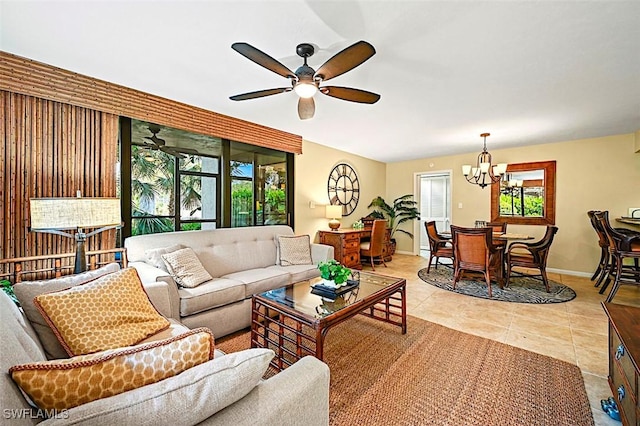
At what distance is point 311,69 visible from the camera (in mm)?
2049

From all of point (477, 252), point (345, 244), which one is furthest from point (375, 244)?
point (477, 252)

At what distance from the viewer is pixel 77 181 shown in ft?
8.63

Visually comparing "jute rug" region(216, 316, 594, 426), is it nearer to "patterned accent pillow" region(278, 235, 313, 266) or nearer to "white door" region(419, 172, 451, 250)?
"patterned accent pillow" region(278, 235, 313, 266)

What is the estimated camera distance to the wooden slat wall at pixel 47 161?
231cm

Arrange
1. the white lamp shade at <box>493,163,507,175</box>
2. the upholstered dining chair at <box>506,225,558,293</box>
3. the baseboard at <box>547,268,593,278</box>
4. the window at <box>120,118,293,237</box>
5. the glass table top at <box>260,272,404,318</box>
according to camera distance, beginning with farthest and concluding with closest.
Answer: the baseboard at <box>547,268,593,278</box>
the white lamp shade at <box>493,163,507,175</box>
the upholstered dining chair at <box>506,225,558,293</box>
the window at <box>120,118,293,237</box>
the glass table top at <box>260,272,404,318</box>

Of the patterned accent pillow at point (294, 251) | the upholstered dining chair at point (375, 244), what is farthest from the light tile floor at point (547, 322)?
the patterned accent pillow at point (294, 251)

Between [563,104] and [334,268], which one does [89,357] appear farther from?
[563,104]

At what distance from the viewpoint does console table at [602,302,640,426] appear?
4.16 feet

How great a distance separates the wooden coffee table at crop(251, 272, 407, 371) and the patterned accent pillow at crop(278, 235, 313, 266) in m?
0.82

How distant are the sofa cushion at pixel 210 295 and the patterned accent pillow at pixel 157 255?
1.15 feet

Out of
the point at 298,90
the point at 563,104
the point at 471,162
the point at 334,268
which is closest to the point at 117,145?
the point at 298,90

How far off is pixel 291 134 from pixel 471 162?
399cm

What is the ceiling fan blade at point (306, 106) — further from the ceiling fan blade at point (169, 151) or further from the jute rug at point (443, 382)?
the jute rug at point (443, 382)

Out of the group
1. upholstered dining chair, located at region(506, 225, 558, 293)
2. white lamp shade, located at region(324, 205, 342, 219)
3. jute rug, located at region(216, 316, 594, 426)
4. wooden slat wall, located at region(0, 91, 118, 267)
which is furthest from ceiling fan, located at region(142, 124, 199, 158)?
upholstered dining chair, located at region(506, 225, 558, 293)
